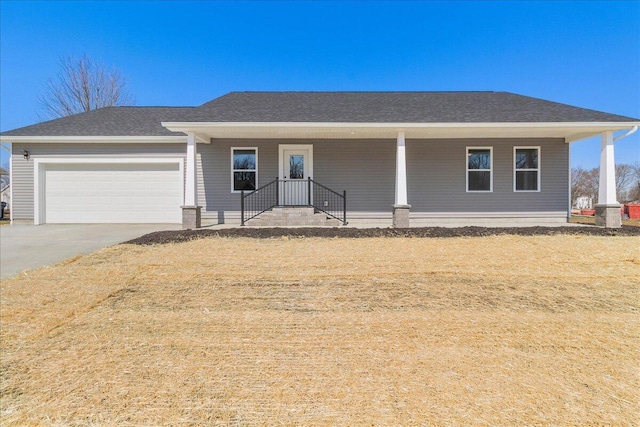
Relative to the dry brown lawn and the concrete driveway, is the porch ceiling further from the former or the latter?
the dry brown lawn

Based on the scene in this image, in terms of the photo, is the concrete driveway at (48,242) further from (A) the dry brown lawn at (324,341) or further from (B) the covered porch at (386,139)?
(B) the covered porch at (386,139)

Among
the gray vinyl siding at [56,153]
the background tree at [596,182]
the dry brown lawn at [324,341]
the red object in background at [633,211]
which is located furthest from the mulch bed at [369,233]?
the background tree at [596,182]

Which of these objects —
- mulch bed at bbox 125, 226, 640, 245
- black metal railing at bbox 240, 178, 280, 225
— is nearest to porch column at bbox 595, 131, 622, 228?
mulch bed at bbox 125, 226, 640, 245

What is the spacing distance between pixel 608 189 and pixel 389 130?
6.22 meters

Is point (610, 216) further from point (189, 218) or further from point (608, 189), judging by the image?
point (189, 218)

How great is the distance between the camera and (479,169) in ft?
35.5

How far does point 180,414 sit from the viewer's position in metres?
2.24

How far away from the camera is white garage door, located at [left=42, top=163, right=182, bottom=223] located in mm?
10930

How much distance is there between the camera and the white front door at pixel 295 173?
→ 10.7 metres

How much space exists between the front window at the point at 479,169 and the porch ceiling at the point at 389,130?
659mm

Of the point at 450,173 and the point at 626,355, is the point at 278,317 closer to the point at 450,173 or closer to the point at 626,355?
the point at 626,355

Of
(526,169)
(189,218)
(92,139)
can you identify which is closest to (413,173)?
(526,169)

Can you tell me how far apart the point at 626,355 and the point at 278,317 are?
3.29m

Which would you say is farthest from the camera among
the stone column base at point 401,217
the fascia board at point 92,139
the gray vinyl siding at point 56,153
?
the gray vinyl siding at point 56,153
